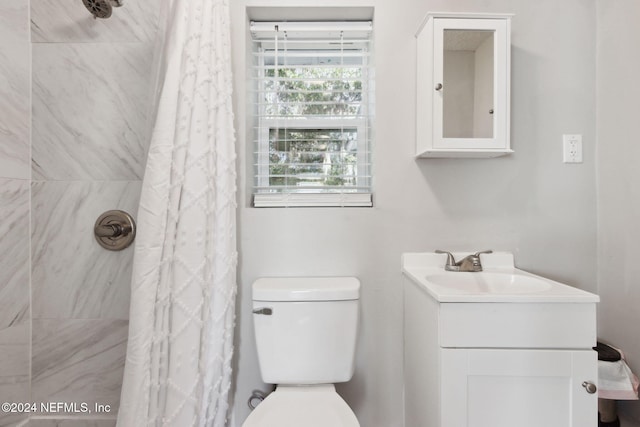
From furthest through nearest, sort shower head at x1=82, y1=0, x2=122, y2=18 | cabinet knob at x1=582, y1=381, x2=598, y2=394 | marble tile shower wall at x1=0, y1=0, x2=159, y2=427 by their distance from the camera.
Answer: marble tile shower wall at x1=0, y1=0, x2=159, y2=427 < shower head at x1=82, y1=0, x2=122, y2=18 < cabinet knob at x1=582, y1=381, x2=598, y2=394

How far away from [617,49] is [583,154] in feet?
1.33

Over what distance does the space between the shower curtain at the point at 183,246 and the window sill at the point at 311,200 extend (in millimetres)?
262

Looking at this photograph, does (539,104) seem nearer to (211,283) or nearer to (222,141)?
(222,141)

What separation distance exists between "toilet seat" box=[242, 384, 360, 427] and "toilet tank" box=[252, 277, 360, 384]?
0.12 feet

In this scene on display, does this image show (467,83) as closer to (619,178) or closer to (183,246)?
(619,178)

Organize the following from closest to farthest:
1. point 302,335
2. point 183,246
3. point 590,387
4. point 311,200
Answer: point 590,387 → point 183,246 → point 302,335 → point 311,200

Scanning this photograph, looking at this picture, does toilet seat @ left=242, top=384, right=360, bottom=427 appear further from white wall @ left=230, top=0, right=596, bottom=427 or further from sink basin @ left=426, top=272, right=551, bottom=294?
sink basin @ left=426, top=272, right=551, bottom=294

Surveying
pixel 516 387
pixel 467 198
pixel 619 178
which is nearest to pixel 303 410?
pixel 516 387

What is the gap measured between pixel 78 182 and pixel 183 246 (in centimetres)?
63

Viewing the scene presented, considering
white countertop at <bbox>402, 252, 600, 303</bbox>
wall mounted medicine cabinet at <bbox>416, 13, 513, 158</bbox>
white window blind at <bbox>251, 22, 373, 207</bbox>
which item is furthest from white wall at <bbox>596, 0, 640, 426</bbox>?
white window blind at <bbox>251, 22, 373, 207</bbox>

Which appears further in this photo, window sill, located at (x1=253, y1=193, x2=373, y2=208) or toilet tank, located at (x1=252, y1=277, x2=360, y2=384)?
window sill, located at (x1=253, y1=193, x2=373, y2=208)

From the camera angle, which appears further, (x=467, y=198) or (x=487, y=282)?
(x=467, y=198)

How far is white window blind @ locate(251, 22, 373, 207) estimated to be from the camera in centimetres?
137

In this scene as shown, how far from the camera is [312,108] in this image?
1.39 m
